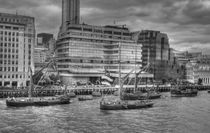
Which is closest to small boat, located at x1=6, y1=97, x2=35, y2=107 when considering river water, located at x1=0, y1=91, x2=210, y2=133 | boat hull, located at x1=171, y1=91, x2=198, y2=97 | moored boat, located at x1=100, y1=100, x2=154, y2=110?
river water, located at x1=0, y1=91, x2=210, y2=133

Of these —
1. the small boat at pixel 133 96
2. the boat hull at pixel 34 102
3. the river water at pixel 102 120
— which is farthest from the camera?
the small boat at pixel 133 96

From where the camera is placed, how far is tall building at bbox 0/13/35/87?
559ft

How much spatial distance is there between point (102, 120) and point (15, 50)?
101975 mm

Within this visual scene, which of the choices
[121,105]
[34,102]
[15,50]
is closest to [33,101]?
[34,102]

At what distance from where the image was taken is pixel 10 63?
172 meters

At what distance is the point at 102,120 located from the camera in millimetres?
88375

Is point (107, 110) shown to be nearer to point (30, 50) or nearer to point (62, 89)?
point (62, 89)

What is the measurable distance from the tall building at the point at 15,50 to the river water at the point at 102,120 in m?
65.2

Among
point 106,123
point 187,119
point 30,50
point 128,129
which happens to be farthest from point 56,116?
point 30,50

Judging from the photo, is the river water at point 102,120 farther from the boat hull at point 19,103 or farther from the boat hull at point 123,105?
the boat hull at point 19,103

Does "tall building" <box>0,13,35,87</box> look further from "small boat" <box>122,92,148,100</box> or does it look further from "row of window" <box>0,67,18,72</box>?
"small boat" <box>122,92,148,100</box>

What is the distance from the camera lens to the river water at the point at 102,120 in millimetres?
76062

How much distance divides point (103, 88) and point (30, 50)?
48.5m

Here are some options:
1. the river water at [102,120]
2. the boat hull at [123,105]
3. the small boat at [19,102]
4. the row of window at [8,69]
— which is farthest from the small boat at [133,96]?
the row of window at [8,69]
